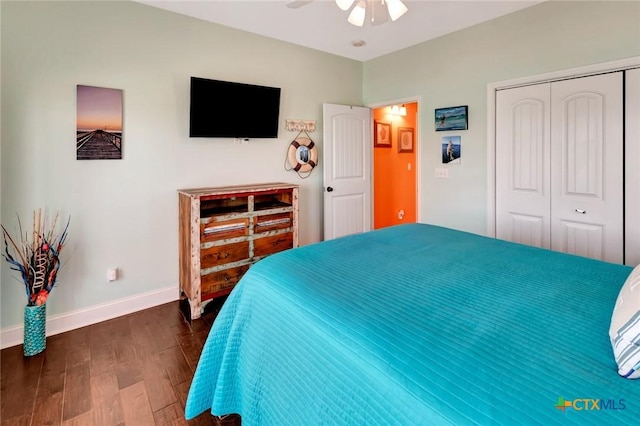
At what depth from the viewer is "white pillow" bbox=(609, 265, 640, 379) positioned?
78cm

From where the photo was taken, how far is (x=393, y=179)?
17.7ft

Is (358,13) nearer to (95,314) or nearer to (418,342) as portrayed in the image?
(418,342)

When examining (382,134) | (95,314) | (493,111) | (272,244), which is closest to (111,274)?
(95,314)

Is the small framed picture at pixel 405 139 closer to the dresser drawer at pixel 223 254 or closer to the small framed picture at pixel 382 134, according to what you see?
the small framed picture at pixel 382 134

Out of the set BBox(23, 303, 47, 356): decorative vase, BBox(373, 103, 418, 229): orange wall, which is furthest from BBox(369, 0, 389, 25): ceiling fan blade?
BBox(23, 303, 47, 356): decorative vase

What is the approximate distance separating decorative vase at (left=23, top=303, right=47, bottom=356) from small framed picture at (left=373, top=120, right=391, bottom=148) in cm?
423

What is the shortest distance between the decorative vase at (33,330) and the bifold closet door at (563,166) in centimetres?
379

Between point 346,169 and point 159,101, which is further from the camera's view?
point 346,169

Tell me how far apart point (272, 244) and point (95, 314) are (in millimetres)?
1541

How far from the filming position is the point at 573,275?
57.7 inches

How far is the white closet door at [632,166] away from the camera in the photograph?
2.39 meters

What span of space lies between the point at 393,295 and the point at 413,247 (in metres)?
0.72

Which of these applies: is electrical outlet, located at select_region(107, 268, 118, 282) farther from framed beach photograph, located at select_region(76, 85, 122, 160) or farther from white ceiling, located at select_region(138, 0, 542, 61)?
white ceiling, located at select_region(138, 0, 542, 61)

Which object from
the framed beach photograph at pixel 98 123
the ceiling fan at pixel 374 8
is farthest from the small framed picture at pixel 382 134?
the framed beach photograph at pixel 98 123
